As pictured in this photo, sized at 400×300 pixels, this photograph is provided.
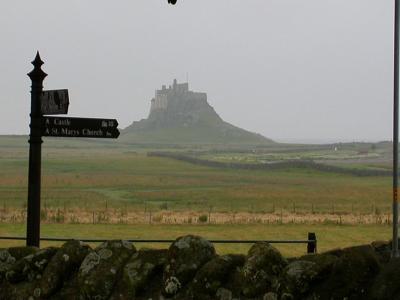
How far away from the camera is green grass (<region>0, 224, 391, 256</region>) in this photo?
67.0ft

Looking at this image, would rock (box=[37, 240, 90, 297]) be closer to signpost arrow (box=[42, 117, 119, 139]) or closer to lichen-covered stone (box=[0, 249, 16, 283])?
lichen-covered stone (box=[0, 249, 16, 283])

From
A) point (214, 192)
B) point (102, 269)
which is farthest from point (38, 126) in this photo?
point (214, 192)

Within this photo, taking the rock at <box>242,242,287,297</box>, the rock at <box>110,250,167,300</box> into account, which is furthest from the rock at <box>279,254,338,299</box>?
the rock at <box>110,250,167,300</box>

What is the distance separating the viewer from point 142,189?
197 feet

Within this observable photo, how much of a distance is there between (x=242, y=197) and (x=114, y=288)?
155 ft

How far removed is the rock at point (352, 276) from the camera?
3846 mm

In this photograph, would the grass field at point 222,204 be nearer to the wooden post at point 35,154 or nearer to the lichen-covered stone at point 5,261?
the wooden post at point 35,154

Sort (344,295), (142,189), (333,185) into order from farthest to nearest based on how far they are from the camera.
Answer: (333,185) < (142,189) < (344,295)

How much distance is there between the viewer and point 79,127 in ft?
22.2

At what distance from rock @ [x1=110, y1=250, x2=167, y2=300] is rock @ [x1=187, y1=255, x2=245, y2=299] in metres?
0.35

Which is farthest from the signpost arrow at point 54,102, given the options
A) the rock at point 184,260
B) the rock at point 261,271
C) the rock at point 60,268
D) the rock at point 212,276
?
the rock at point 261,271

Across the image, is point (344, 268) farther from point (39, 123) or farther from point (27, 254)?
point (39, 123)

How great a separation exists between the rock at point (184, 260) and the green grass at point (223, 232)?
529 inches

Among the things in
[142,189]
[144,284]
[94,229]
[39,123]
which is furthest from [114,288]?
[142,189]
